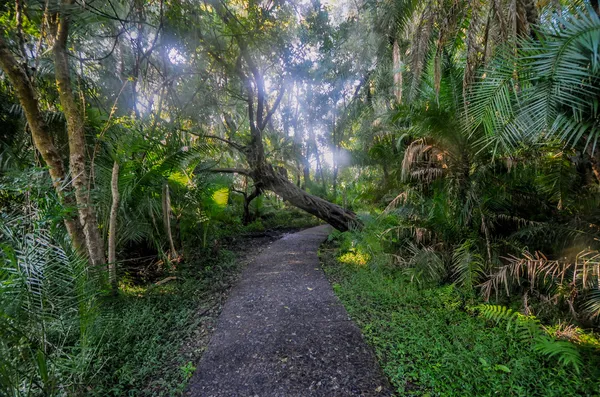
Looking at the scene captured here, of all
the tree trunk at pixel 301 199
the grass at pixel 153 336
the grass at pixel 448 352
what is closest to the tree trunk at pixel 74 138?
the grass at pixel 153 336

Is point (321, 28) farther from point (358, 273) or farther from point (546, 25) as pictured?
point (358, 273)

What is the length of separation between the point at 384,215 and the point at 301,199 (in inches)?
127

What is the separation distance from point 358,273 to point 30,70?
571cm

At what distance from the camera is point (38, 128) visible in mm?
2689

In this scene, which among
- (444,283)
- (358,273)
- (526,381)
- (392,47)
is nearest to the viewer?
(526,381)

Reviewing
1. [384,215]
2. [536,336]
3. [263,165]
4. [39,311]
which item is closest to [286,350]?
[39,311]

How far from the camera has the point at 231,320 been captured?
120 inches

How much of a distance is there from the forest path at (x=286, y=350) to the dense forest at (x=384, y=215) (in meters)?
0.19

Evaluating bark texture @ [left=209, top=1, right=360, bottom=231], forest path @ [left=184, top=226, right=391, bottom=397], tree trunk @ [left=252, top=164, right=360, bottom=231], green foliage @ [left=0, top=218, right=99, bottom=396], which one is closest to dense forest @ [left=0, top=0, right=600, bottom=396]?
green foliage @ [left=0, top=218, right=99, bottom=396]

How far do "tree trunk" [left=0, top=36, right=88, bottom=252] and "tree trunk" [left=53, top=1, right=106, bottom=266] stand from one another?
0.09m

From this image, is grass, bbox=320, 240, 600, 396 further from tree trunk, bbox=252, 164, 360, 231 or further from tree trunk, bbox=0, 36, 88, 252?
tree trunk, bbox=252, 164, 360, 231

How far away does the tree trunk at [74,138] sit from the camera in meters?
2.81

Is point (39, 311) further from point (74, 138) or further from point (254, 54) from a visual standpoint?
point (254, 54)

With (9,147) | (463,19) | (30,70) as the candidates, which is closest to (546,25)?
(463,19)
